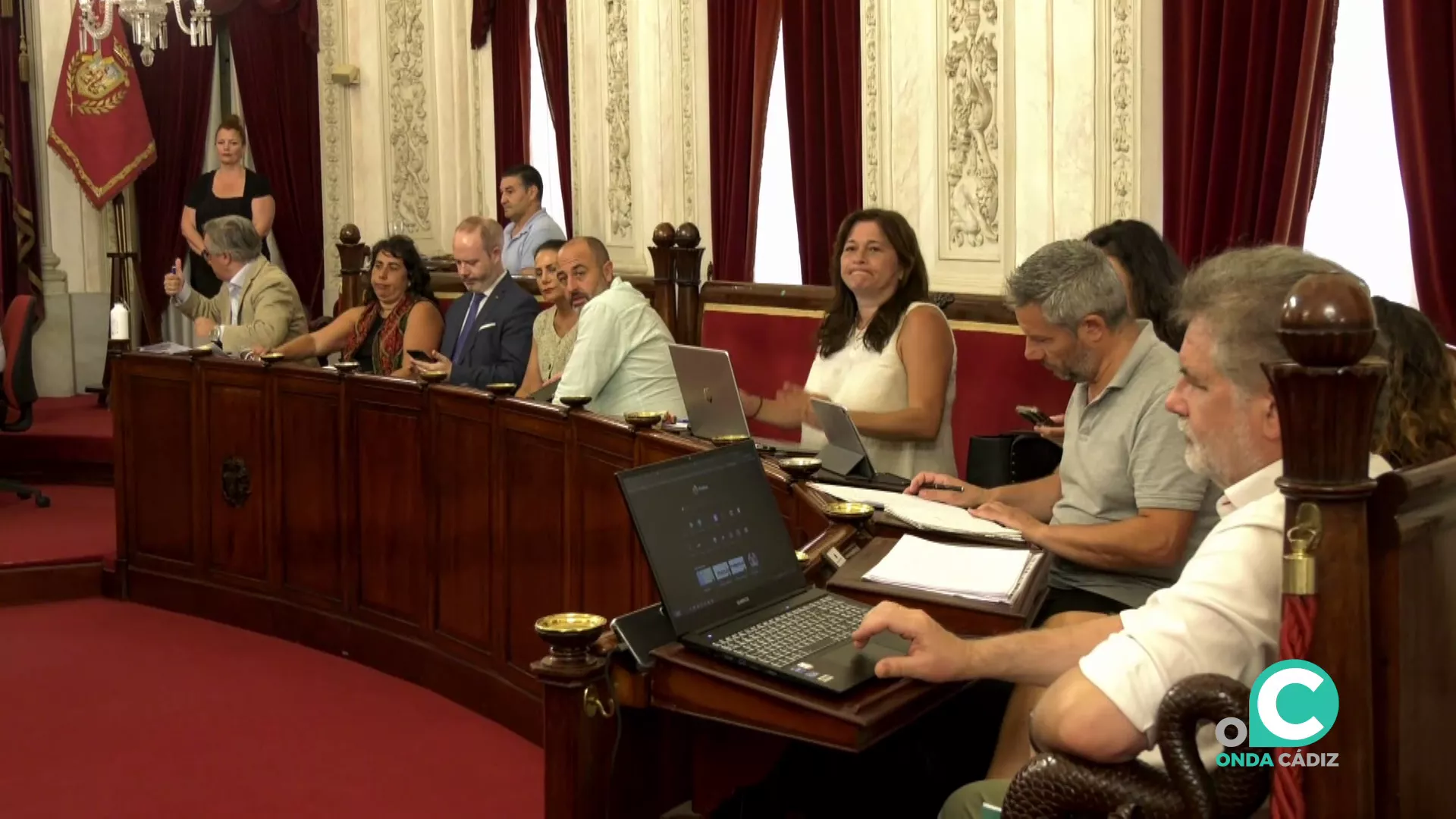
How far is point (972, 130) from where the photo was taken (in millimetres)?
5672

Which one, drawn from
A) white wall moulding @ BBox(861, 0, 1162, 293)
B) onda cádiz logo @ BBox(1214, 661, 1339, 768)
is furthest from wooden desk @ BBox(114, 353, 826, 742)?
white wall moulding @ BBox(861, 0, 1162, 293)

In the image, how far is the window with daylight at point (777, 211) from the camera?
684cm

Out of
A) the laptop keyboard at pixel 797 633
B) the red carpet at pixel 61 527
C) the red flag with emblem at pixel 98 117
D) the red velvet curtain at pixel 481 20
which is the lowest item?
the red carpet at pixel 61 527

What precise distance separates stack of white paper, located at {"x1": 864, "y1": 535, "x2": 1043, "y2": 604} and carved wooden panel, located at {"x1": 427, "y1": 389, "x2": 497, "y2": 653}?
2.22 metres

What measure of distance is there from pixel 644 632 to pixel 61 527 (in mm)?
5673

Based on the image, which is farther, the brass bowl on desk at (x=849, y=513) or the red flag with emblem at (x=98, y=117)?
the red flag with emblem at (x=98, y=117)

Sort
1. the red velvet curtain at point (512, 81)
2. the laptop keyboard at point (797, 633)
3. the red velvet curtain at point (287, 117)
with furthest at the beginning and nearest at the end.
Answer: the red velvet curtain at point (287, 117)
the red velvet curtain at point (512, 81)
the laptop keyboard at point (797, 633)

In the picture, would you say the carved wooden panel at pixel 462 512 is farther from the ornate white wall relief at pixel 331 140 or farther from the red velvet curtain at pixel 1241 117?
the ornate white wall relief at pixel 331 140

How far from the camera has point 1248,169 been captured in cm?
449

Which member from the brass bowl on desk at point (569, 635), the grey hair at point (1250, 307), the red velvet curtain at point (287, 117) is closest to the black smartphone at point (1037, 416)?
the grey hair at point (1250, 307)

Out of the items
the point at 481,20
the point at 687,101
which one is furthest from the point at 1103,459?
the point at 481,20

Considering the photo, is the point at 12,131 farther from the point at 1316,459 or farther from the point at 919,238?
the point at 1316,459

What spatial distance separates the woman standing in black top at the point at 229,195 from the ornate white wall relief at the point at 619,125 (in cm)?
267

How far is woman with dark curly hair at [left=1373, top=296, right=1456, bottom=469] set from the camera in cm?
208
